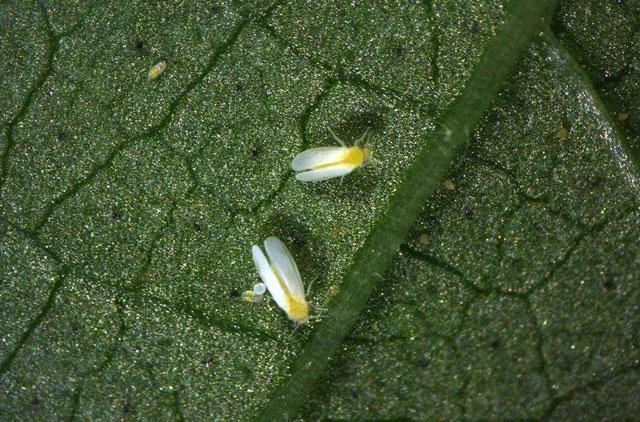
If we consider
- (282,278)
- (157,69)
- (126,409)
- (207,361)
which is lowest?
(126,409)

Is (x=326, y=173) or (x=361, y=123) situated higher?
(x=361, y=123)

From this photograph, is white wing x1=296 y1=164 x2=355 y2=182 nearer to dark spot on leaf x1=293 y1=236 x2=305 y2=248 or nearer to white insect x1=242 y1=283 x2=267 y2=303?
dark spot on leaf x1=293 y1=236 x2=305 y2=248

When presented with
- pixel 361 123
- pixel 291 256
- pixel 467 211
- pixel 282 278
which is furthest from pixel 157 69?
pixel 467 211

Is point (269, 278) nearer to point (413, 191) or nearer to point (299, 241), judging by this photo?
point (299, 241)

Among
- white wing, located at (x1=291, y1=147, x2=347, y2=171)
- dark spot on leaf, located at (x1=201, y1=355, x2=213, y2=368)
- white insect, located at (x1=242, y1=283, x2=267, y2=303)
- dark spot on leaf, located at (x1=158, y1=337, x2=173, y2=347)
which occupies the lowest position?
dark spot on leaf, located at (x1=201, y1=355, x2=213, y2=368)

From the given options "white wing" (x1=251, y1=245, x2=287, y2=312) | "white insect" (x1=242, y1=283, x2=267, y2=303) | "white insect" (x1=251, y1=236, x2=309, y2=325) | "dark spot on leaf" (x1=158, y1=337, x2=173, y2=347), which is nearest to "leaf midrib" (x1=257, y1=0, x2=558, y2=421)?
"white insect" (x1=251, y1=236, x2=309, y2=325)

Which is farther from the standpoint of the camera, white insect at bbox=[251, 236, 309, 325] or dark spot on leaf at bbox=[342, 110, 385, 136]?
dark spot on leaf at bbox=[342, 110, 385, 136]

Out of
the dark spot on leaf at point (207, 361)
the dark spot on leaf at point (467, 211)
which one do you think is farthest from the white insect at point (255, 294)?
the dark spot on leaf at point (467, 211)
